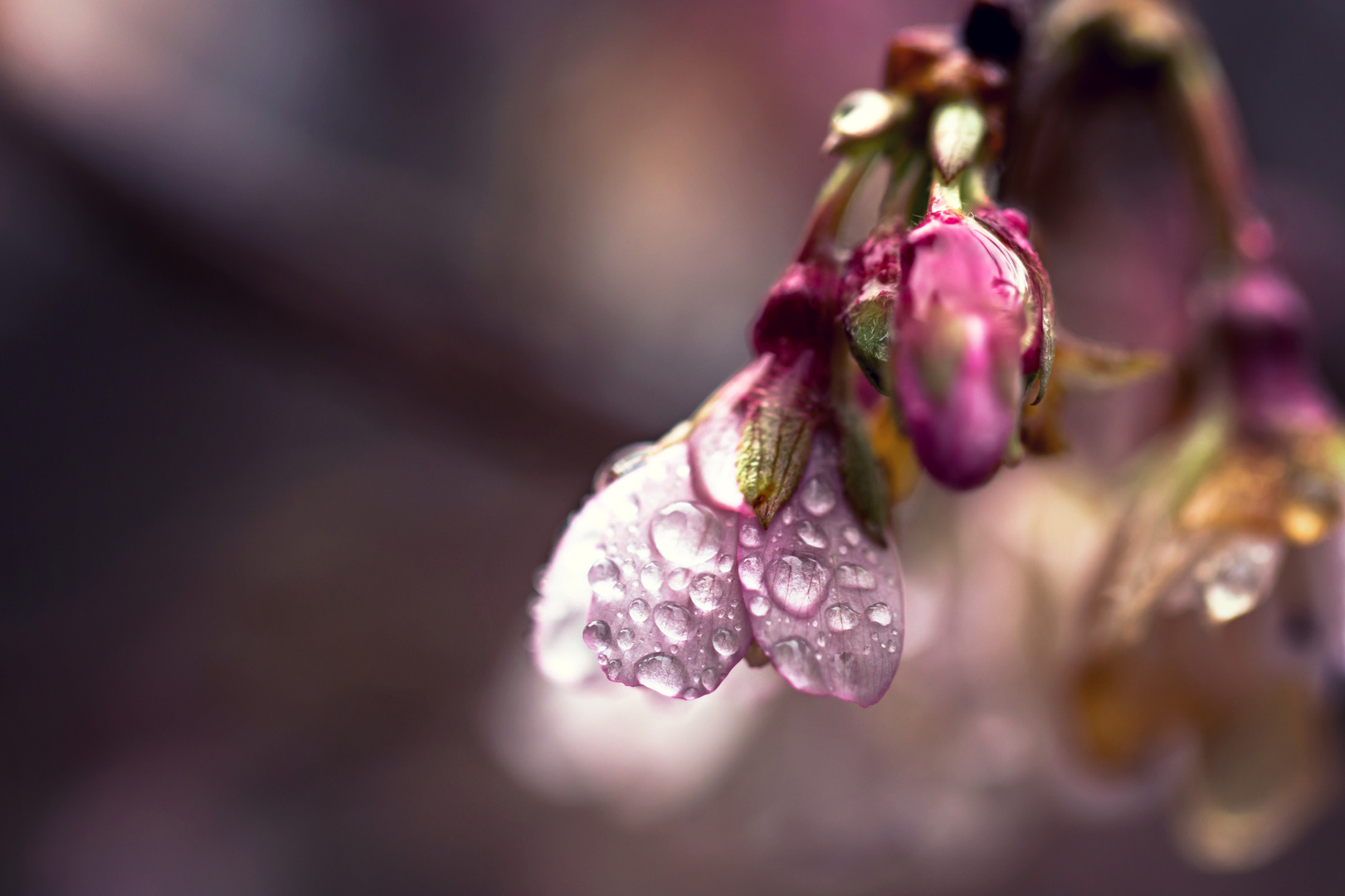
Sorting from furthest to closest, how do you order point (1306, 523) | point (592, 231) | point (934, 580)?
point (592, 231) → point (934, 580) → point (1306, 523)

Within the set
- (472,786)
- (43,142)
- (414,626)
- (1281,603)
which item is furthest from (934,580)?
(414,626)

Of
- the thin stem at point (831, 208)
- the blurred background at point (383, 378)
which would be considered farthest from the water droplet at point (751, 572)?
the blurred background at point (383, 378)

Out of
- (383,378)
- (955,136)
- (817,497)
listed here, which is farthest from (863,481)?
(383,378)

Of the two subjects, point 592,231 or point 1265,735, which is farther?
point 592,231

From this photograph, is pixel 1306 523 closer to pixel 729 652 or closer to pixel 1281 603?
pixel 1281 603

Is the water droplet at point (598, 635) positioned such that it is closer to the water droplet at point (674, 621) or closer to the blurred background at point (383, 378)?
the water droplet at point (674, 621)

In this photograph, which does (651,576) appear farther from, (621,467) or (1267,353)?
(1267,353)

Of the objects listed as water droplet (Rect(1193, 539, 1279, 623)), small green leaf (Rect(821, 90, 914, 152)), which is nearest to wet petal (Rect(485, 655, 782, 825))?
water droplet (Rect(1193, 539, 1279, 623))

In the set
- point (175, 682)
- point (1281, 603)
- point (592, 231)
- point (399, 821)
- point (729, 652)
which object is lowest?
point (729, 652)
